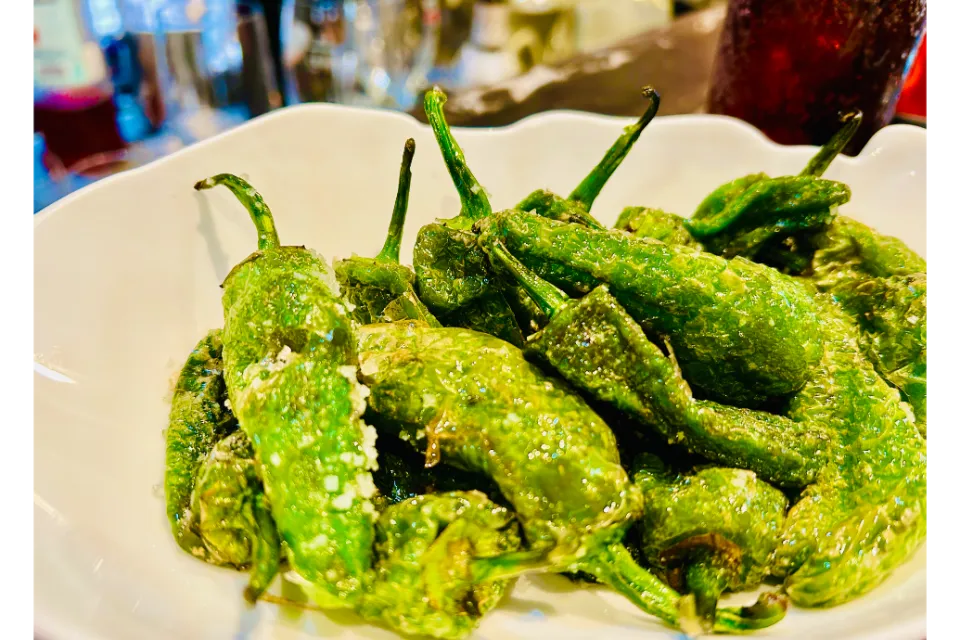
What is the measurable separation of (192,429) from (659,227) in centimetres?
65

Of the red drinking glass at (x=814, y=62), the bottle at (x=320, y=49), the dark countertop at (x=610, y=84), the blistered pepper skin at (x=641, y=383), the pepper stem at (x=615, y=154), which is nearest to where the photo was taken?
the blistered pepper skin at (x=641, y=383)

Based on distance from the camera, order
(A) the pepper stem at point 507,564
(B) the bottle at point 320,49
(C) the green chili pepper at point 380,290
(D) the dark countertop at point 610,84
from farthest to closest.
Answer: (B) the bottle at point 320,49, (D) the dark countertop at point 610,84, (C) the green chili pepper at point 380,290, (A) the pepper stem at point 507,564

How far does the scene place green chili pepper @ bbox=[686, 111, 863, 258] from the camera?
0.95m

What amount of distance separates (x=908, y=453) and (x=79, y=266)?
100 centimetres

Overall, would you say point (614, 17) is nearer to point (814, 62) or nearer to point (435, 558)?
point (814, 62)

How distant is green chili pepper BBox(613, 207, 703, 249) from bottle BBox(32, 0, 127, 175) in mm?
1574

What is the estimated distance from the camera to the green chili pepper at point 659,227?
95 cm

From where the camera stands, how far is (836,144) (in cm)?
103

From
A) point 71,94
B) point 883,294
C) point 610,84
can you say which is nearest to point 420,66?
point 610,84

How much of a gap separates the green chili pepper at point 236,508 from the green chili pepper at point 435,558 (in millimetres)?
96

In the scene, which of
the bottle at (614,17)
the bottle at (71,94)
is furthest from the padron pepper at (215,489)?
the bottle at (614,17)

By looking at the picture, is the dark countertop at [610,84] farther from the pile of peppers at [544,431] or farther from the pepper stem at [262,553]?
the pepper stem at [262,553]

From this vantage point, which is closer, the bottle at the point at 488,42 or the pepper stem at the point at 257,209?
the pepper stem at the point at 257,209

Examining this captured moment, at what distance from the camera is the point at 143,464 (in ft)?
2.57
